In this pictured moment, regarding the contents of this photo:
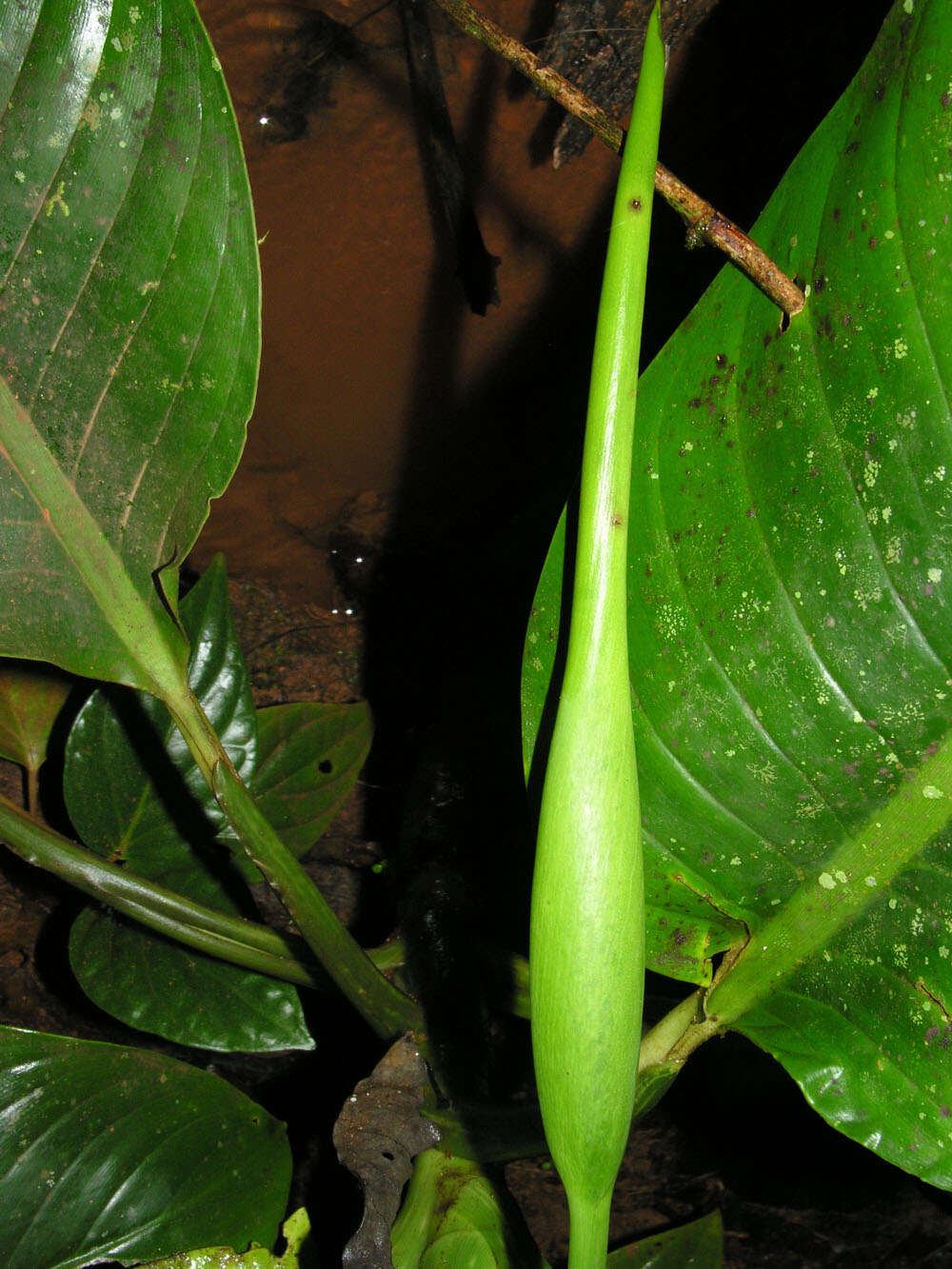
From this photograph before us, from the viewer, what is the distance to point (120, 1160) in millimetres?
735

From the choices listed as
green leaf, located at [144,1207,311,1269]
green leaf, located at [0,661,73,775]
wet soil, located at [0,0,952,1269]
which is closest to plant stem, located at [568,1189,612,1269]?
green leaf, located at [144,1207,311,1269]

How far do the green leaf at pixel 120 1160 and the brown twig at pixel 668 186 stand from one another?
0.77m

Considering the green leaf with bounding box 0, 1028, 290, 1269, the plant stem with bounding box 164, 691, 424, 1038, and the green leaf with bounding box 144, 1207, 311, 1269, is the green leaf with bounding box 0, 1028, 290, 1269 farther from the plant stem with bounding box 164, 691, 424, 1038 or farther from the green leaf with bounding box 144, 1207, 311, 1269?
the plant stem with bounding box 164, 691, 424, 1038

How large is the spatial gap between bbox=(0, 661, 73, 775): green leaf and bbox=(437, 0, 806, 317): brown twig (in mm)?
808

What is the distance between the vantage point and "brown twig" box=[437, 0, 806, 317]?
492 mm

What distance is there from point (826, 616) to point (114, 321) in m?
0.51

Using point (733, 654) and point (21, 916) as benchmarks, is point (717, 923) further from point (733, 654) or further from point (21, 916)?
point (21, 916)

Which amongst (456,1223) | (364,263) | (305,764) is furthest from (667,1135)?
(364,263)

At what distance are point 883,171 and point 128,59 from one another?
44cm

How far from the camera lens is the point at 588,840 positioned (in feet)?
1.41

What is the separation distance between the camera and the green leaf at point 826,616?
0.50m

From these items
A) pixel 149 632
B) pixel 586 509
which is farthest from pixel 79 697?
pixel 586 509

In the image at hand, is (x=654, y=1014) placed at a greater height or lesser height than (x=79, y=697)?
greater

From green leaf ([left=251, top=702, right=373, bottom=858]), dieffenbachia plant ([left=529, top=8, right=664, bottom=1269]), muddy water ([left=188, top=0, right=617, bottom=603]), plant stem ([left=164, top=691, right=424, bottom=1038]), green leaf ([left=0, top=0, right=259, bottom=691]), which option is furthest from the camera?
muddy water ([left=188, top=0, right=617, bottom=603])
